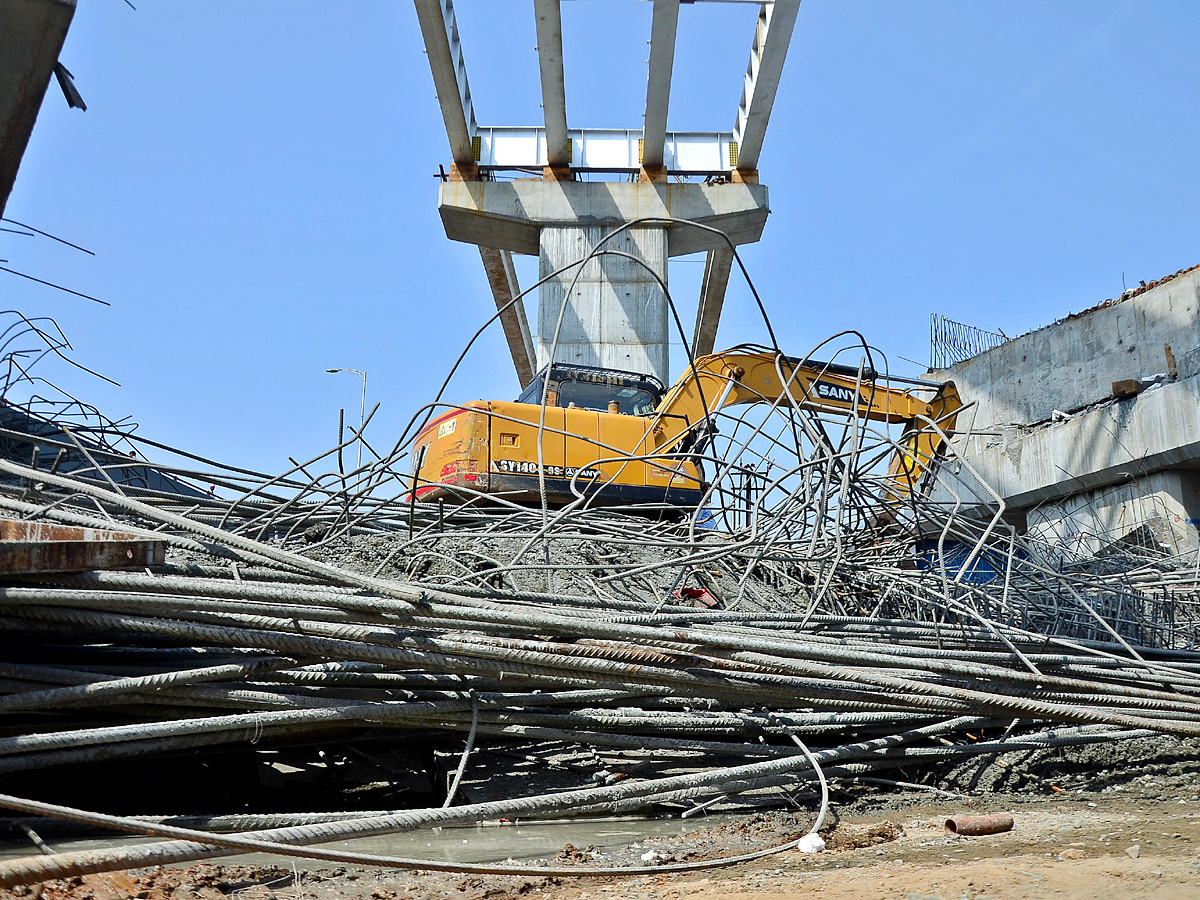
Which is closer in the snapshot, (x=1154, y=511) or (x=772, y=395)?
(x=772, y=395)

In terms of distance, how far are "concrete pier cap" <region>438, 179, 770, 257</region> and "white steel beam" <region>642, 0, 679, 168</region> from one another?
2.09ft

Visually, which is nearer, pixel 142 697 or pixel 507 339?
pixel 142 697

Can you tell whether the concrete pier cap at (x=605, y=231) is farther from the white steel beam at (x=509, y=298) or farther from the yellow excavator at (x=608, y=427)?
the yellow excavator at (x=608, y=427)

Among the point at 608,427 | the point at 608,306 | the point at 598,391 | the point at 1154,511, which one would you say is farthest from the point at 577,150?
the point at 1154,511

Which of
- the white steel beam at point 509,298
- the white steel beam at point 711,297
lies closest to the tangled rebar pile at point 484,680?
the white steel beam at point 711,297

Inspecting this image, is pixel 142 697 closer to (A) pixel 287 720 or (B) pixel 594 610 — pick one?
(A) pixel 287 720

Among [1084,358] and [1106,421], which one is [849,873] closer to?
[1106,421]

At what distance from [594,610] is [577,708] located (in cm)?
50

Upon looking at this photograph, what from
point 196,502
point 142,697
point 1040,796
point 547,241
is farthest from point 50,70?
point 547,241

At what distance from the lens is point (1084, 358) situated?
1738 centimetres

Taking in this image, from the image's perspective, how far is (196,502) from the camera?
17.9 ft

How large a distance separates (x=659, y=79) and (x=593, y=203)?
8.67 ft

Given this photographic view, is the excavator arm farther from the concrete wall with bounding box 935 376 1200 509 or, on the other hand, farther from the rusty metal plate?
the rusty metal plate

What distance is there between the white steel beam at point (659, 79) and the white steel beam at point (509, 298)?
347cm
